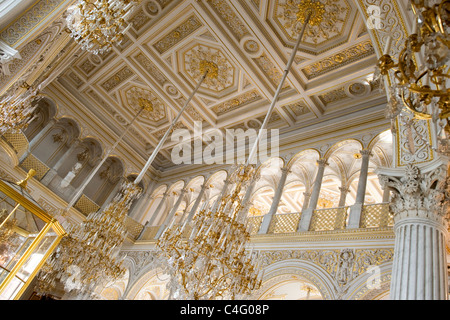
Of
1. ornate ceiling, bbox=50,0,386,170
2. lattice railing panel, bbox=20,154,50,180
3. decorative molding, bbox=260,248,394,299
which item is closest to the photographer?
decorative molding, bbox=260,248,394,299

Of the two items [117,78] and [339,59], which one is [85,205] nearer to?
[117,78]

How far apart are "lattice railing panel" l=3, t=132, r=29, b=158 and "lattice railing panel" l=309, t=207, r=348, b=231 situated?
8507 millimetres

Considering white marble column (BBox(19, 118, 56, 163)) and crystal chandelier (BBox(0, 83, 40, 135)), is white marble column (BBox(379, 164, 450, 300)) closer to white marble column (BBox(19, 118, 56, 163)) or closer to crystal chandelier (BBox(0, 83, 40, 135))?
crystal chandelier (BBox(0, 83, 40, 135))

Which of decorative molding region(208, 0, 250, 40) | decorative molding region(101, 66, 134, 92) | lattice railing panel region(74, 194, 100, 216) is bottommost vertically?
lattice railing panel region(74, 194, 100, 216)

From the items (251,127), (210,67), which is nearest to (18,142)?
(210,67)

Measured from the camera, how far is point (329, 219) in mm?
7316

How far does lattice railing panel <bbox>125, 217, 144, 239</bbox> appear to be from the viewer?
1132 centimetres

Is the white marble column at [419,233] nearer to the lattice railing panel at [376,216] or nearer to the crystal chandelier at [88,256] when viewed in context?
the lattice railing panel at [376,216]

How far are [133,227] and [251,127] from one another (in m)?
5.35

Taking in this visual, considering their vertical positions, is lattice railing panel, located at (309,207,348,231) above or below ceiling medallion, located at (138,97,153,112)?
below

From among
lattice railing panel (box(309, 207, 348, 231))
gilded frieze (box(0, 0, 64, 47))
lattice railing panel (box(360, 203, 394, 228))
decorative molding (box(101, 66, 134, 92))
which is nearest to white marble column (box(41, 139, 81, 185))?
decorative molding (box(101, 66, 134, 92))

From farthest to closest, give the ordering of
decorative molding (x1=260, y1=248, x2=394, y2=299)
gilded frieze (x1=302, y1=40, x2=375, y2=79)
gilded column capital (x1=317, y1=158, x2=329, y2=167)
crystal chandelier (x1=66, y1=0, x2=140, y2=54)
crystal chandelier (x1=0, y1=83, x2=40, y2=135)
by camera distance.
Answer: gilded column capital (x1=317, y1=158, x2=329, y2=167) → gilded frieze (x1=302, y1=40, x2=375, y2=79) → crystal chandelier (x1=0, y1=83, x2=40, y2=135) → decorative molding (x1=260, y1=248, x2=394, y2=299) → crystal chandelier (x1=66, y1=0, x2=140, y2=54)

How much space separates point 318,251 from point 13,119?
6.77 metres
